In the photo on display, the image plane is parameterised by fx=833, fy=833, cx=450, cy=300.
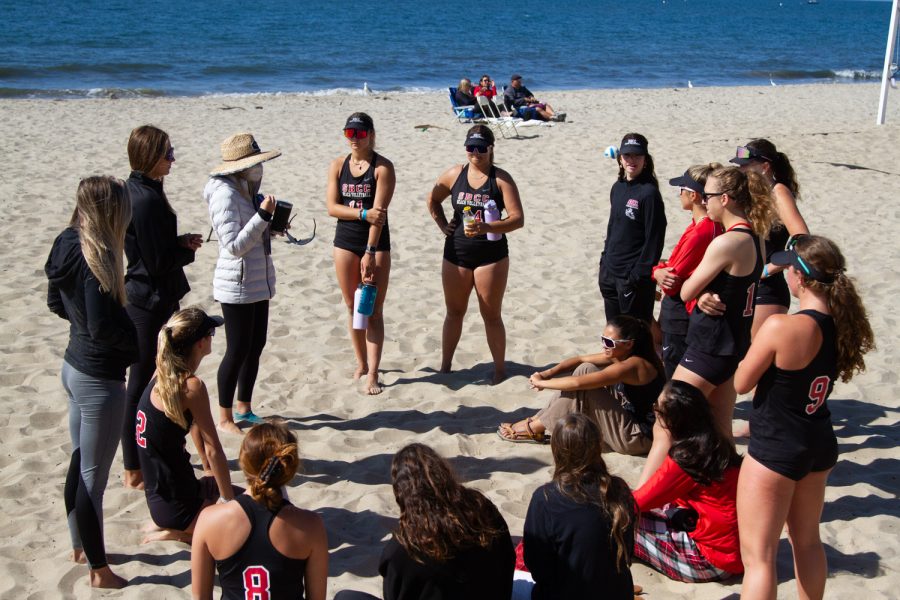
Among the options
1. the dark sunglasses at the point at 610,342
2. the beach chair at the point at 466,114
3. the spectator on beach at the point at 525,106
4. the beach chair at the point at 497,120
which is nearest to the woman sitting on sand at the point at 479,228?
the dark sunglasses at the point at 610,342

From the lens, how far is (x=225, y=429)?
4.86m

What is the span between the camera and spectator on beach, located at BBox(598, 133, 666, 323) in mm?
4961

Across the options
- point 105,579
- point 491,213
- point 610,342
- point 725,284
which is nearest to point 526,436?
point 610,342

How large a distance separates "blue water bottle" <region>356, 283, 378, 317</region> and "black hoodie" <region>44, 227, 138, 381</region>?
2098 millimetres

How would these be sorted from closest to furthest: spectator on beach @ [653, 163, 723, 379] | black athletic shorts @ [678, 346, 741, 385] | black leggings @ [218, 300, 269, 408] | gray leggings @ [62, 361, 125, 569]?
gray leggings @ [62, 361, 125, 569] → black athletic shorts @ [678, 346, 741, 385] → spectator on beach @ [653, 163, 723, 379] → black leggings @ [218, 300, 269, 408]

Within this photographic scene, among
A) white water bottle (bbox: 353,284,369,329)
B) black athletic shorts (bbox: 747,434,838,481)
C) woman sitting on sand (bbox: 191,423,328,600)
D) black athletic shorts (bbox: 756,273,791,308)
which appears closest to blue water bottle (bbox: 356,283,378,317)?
white water bottle (bbox: 353,284,369,329)

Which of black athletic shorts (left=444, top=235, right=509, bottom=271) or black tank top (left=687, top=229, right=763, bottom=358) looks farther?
black athletic shorts (left=444, top=235, right=509, bottom=271)

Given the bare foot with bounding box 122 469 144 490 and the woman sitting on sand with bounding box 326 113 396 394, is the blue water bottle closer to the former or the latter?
the woman sitting on sand with bounding box 326 113 396 394

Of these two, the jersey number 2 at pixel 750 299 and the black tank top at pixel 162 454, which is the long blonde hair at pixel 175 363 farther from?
the jersey number 2 at pixel 750 299

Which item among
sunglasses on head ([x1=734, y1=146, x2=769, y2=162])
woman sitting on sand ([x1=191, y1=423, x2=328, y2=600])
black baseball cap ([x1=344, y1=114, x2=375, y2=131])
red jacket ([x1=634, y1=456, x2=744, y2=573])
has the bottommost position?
red jacket ([x1=634, y1=456, x2=744, y2=573])

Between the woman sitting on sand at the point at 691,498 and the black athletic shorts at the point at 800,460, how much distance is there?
1.22ft

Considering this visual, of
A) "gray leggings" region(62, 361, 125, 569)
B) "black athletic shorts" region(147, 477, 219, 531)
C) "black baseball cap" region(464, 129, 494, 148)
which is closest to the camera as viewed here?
"gray leggings" region(62, 361, 125, 569)

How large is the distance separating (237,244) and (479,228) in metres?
1.55

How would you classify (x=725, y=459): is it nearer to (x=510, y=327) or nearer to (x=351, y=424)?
(x=351, y=424)
